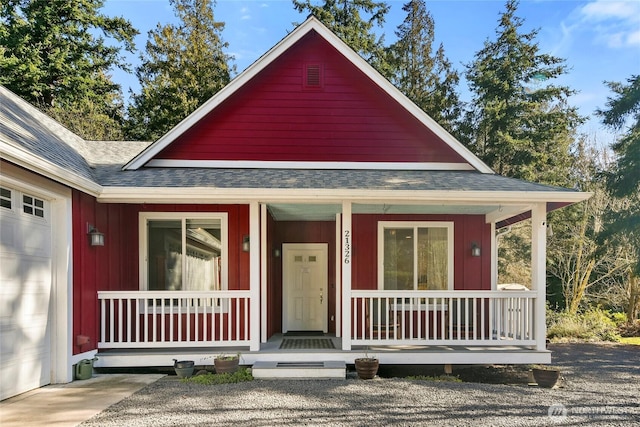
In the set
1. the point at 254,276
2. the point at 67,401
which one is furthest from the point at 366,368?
the point at 67,401

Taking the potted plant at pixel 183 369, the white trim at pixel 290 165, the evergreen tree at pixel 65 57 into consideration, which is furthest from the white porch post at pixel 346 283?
the evergreen tree at pixel 65 57

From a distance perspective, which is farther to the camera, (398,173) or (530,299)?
(398,173)

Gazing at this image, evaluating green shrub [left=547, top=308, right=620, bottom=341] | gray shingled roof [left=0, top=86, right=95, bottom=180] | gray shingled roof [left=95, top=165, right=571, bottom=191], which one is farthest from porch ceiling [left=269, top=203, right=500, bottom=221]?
green shrub [left=547, top=308, right=620, bottom=341]

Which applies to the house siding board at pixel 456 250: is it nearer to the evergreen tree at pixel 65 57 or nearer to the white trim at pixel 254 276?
the white trim at pixel 254 276

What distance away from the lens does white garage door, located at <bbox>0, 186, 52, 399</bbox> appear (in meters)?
5.69

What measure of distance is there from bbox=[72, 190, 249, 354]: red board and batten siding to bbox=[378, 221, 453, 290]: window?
9.82ft

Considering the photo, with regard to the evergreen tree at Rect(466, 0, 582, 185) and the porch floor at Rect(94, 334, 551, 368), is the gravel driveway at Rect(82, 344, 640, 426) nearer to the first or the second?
the porch floor at Rect(94, 334, 551, 368)

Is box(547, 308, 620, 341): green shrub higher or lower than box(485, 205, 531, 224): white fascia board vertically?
lower

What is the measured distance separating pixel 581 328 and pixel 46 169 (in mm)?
14667

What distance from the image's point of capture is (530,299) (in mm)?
7895

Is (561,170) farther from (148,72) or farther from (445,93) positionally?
(148,72)

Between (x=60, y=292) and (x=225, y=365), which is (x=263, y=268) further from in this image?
(x=60, y=292)

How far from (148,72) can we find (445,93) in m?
15.8

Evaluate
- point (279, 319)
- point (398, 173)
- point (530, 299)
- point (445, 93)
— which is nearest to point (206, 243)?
point (279, 319)
